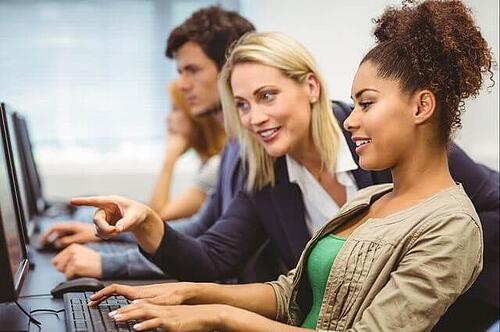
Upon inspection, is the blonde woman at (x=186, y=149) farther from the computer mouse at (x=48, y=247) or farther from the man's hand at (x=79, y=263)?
the man's hand at (x=79, y=263)

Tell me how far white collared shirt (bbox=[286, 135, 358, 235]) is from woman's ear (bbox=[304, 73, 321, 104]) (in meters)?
0.11

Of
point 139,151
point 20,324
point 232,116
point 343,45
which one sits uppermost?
point 343,45

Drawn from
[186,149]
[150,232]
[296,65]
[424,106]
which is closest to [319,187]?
[296,65]

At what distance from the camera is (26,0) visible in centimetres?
400

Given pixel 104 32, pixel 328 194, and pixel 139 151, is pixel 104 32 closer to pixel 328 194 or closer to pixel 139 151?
pixel 139 151

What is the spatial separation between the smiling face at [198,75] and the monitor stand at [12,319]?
1.29 meters

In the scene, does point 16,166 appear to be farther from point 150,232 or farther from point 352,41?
point 352,41

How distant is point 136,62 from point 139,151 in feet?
1.39

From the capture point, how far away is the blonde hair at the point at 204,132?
117 inches

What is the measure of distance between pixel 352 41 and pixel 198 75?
3.05ft

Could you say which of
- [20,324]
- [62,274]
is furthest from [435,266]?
[62,274]

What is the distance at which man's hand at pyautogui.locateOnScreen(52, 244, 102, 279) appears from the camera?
1967mm

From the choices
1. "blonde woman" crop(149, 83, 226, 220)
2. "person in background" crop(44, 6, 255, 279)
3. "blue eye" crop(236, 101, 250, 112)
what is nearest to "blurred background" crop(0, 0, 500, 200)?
"blonde woman" crop(149, 83, 226, 220)

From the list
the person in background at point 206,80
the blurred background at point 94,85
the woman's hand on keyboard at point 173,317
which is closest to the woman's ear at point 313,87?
the person in background at point 206,80
